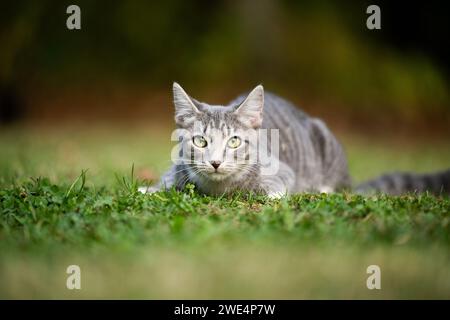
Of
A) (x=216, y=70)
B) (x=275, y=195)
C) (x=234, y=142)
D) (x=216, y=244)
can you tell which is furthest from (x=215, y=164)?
(x=216, y=70)

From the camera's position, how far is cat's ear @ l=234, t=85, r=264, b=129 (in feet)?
16.5

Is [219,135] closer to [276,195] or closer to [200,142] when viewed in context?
[200,142]

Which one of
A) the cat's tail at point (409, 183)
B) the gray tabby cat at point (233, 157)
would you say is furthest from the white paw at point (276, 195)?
the cat's tail at point (409, 183)

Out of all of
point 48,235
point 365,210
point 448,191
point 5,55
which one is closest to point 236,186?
point 365,210

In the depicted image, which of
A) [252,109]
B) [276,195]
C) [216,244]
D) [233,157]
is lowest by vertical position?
[216,244]

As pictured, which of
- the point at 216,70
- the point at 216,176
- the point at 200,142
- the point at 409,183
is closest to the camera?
the point at 216,176

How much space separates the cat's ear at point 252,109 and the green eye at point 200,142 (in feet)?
1.31

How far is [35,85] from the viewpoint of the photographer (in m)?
14.0

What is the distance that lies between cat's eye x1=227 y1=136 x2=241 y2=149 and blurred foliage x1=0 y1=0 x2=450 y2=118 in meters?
8.54

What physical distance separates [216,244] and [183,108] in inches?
71.3

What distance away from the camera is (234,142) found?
499 cm

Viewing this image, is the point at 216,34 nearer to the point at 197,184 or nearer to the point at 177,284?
the point at 197,184

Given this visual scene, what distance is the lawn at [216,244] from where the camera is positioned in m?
3.24

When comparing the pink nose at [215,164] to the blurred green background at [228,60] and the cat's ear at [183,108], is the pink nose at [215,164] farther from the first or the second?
the blurred green background at [228,60]
